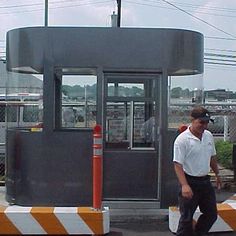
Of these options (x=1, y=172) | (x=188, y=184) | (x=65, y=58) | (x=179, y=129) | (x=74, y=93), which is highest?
(x=65, y=58)

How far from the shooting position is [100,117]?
8875mm

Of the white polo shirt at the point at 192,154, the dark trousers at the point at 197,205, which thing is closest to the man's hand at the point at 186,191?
the dark trousers at the point at 197,205

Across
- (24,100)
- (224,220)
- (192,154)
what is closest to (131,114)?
(24,100)

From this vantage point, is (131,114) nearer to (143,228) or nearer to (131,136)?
(131,136)

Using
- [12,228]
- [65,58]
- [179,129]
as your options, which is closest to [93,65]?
[65,58]

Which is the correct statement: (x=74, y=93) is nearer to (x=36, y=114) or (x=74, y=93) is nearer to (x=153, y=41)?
(x=36, y=114)

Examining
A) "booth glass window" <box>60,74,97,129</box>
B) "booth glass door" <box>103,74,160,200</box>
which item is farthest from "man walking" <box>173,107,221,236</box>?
"booth glass window" <box>60,74,97,129</box>

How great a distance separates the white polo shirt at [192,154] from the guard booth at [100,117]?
2.55 meters

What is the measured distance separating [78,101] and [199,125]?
3.34 meters

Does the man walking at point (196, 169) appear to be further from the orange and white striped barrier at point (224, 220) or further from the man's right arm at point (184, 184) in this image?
the orange and white striped barrier at point (224, 220)

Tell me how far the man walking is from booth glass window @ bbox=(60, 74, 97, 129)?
3.01m

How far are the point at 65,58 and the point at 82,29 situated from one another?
1.82 ft

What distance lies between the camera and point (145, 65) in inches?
348

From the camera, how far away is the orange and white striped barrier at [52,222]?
7.21 metres
